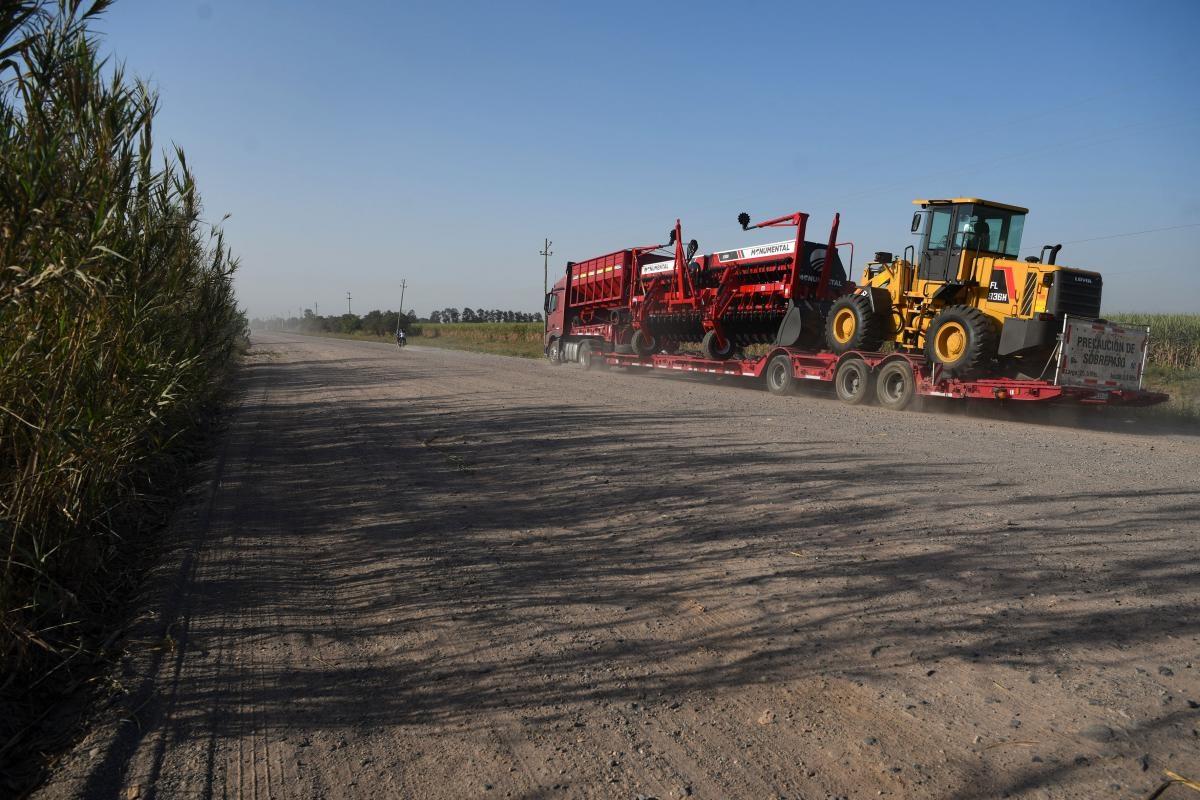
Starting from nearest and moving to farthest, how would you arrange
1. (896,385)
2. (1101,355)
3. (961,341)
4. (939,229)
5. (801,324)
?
1. (1101,355)
2. (961,341)
3. (939,229)
4. (896,385)
5. (801,324)

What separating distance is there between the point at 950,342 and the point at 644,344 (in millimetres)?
9984

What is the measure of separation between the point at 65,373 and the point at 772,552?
3.93 m

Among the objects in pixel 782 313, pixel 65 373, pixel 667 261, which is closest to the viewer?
pixel 65 373

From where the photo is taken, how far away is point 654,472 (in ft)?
23.4

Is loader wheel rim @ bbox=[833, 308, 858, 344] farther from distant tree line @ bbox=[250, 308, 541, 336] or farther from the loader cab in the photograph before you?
distant tree line @ bbox=[250, 308, 541, 336]

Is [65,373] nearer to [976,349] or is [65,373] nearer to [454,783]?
[454,783]

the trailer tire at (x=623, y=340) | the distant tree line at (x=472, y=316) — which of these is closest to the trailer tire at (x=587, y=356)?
the trailer tire at (x=623, y=340)

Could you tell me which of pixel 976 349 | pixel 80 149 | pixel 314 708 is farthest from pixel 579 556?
pixel 976 349

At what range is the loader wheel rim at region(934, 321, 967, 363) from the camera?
13.2 metres

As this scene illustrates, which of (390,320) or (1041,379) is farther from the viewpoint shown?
(390,320)

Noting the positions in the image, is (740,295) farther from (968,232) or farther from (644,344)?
(968,232)

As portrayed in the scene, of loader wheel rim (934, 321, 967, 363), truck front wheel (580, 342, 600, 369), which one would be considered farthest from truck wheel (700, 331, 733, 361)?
loader wheel rim (934, 321, 967, 363)

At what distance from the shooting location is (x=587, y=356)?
25.8 metres

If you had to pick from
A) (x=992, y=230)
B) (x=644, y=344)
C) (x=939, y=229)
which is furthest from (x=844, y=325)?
(x=644, y=344)
